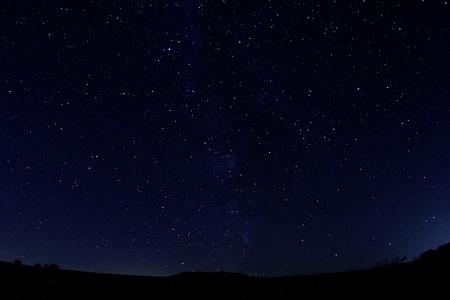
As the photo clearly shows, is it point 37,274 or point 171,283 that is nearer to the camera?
point 37,274

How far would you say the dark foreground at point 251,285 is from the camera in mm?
Result: 4051

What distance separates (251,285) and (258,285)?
0.11m

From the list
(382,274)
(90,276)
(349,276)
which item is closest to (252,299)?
(349,276)

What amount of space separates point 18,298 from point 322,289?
13.2ft

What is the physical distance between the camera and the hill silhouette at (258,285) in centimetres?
408

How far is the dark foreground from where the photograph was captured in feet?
13.3

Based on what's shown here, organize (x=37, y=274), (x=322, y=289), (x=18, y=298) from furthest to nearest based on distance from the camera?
(x=322, y=289) < (x=37, y=274) < (x=18, y=298)

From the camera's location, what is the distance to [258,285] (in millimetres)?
4746

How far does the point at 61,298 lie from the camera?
3979mm

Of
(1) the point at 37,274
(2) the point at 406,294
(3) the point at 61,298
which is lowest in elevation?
(2) the point at 406,294

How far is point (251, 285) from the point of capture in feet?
15.5

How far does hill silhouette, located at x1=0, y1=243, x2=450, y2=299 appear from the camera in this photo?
4.08 meters

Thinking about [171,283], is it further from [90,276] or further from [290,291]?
[290,291]

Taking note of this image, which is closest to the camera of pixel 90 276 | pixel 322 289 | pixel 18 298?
pixel 18 298
